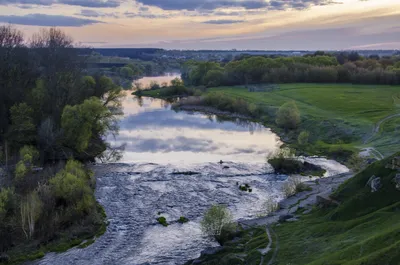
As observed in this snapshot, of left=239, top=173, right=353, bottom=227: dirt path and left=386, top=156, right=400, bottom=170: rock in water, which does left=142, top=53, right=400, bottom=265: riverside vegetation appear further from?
left=239, top=173, right=353, bottom=227: dirt path

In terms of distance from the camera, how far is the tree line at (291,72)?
12644 centimetres

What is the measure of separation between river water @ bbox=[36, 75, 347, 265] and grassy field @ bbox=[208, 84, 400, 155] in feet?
27.6

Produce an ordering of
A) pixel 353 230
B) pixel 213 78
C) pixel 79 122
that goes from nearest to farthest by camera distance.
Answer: pixel 353 230, pixel 79 122, pixel 213 78

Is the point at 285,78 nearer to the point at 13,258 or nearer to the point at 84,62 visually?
the point at 84,62

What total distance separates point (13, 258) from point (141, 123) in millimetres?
61137

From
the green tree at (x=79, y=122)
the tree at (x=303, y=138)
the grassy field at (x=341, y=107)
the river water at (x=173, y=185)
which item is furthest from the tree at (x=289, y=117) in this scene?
the green tree at (x=79, y=122)

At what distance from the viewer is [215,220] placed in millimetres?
31438

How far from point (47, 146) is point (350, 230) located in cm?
3932

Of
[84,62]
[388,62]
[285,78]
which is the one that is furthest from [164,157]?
[388,62]

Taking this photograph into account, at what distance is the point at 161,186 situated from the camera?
151 feet

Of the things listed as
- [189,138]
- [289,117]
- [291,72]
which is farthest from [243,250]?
[291,72]

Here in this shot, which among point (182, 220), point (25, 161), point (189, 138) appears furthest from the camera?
point (189, 138)

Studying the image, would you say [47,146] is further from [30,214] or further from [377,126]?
[377,126]

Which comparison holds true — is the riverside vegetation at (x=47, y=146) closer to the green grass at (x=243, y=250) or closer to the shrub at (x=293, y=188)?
the green grass at (x=243, y=250)
